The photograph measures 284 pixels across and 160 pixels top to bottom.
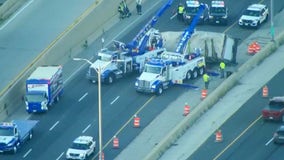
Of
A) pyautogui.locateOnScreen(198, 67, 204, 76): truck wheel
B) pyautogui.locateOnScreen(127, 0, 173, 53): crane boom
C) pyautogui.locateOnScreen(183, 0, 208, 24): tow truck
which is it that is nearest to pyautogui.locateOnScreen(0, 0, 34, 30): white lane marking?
pyautogui.locateOnScreen(127, 0, 173, 53): crane boom

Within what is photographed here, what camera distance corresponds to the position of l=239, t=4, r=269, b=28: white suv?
14075 cm

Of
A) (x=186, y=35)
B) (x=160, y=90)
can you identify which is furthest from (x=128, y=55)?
(x=160, y=90)

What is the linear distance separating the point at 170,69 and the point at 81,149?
14268mm

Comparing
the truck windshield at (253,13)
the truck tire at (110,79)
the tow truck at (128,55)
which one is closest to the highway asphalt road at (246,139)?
the tow truck at (128,55)

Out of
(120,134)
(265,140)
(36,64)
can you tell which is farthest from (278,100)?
(36,64)

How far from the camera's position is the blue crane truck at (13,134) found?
12112 centimetres

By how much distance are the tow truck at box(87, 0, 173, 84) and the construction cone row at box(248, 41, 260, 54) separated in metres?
7.26

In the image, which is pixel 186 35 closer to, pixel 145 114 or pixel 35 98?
pixel 145 114

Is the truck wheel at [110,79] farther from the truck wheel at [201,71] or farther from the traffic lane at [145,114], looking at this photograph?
the truck wheel at [201,71]

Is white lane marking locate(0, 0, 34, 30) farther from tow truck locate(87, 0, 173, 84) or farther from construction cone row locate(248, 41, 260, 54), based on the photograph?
construction cone row locate(248, 41, 260, 54)

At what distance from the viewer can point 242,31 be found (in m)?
141

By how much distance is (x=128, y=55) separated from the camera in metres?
134

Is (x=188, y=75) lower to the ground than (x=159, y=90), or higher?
higher

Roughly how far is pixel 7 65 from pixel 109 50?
8.35m
